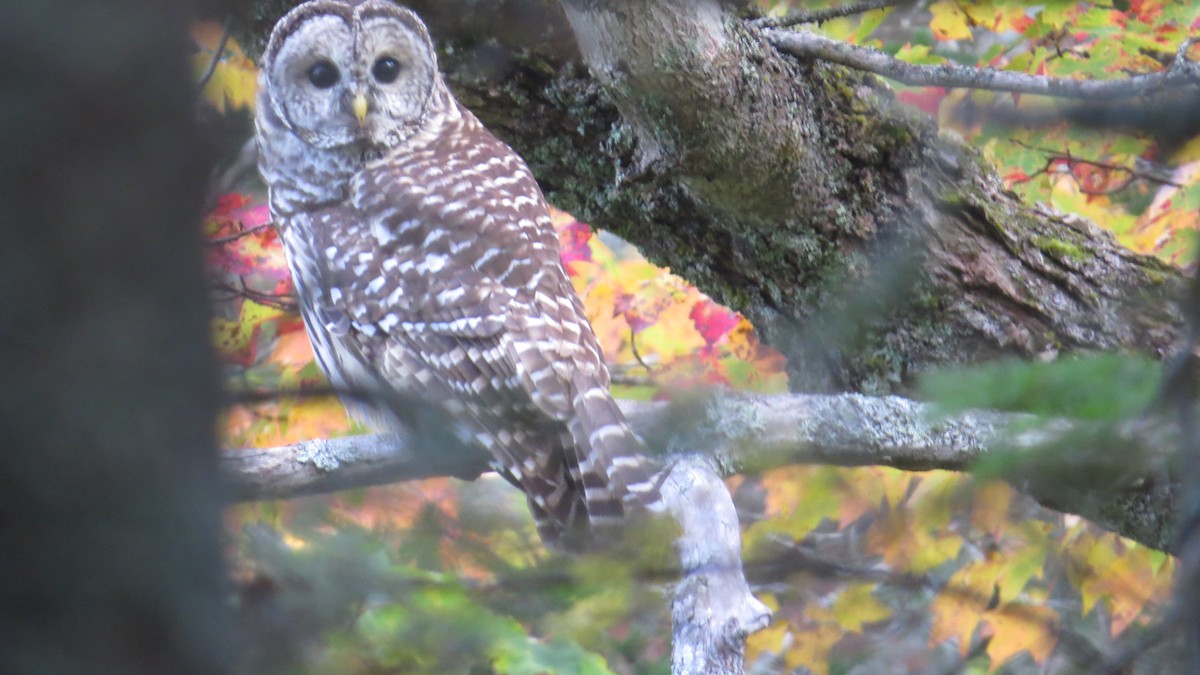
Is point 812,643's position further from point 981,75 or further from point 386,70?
point 386,70

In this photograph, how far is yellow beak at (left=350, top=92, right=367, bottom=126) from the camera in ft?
12.4

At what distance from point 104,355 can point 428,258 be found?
2.63m

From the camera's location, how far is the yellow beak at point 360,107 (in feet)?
12.4

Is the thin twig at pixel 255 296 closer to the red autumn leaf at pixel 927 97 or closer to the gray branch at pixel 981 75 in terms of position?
the gray branch at pixel 981 75

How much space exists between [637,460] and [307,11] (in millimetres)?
2023

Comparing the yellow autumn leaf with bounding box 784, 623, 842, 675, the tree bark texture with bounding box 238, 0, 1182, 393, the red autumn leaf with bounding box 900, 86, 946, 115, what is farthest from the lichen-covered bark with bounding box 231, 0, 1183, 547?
the yellow autumn leaf with bounding box 784, 623, 842, 675

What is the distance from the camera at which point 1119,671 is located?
3.96 feet

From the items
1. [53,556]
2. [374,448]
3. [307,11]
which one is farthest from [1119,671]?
[307,11]

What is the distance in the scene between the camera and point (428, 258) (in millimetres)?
3566

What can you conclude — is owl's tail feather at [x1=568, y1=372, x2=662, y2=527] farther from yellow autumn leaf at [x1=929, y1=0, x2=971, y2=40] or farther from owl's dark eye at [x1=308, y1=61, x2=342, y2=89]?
yellow autumn leaf at [x1=929, y1=0, x2=971, y2=40]

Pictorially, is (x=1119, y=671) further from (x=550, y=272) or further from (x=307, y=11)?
(x=307, y=11)

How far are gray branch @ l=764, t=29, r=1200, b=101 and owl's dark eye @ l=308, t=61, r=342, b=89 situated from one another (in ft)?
5.32

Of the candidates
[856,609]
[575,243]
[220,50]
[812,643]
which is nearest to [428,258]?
[220,50]

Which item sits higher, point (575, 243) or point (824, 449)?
point (824, 449)
